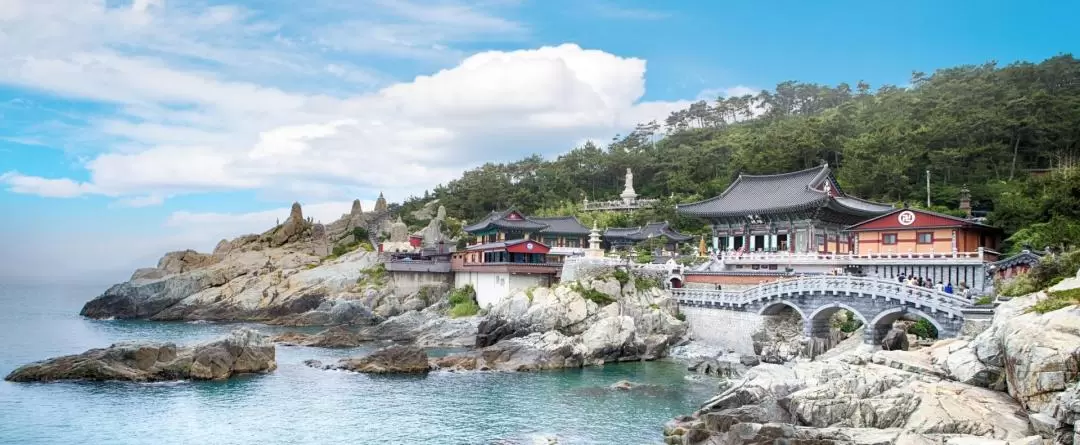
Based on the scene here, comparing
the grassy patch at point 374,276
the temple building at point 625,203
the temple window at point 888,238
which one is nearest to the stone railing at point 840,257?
the temple window at point 888,238

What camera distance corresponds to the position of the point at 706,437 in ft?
77.8

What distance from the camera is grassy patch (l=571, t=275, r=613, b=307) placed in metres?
46.4

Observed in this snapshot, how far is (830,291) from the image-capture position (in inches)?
1490

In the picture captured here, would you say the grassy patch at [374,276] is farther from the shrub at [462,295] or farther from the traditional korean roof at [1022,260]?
the traditional korean roof at [1022,260]

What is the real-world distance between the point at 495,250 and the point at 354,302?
13.9 meters

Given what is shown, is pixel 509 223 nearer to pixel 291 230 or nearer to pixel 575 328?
pixel 575 328

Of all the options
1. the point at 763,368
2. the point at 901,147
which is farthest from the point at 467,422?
the point at 901,147

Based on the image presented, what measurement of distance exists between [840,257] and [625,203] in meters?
39.1

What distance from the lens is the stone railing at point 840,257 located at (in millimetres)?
41219

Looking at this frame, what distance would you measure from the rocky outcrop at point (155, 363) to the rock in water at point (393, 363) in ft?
15.2

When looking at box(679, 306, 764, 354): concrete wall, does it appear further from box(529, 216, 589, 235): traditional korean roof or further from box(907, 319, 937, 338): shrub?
box(529, 216, 589, 235): traditional korean roof

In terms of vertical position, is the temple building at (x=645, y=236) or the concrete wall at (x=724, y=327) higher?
the temple building at (x=645, y=236)

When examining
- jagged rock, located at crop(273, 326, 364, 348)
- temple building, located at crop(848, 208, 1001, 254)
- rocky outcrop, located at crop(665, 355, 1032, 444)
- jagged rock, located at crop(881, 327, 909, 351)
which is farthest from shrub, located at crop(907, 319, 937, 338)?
jagged rock, located at crop(273, 326, 364, 348)

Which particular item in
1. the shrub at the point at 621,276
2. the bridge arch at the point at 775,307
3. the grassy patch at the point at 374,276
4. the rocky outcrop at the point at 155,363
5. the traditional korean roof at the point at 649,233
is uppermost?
the traditional korean roof at the point at 649,233
